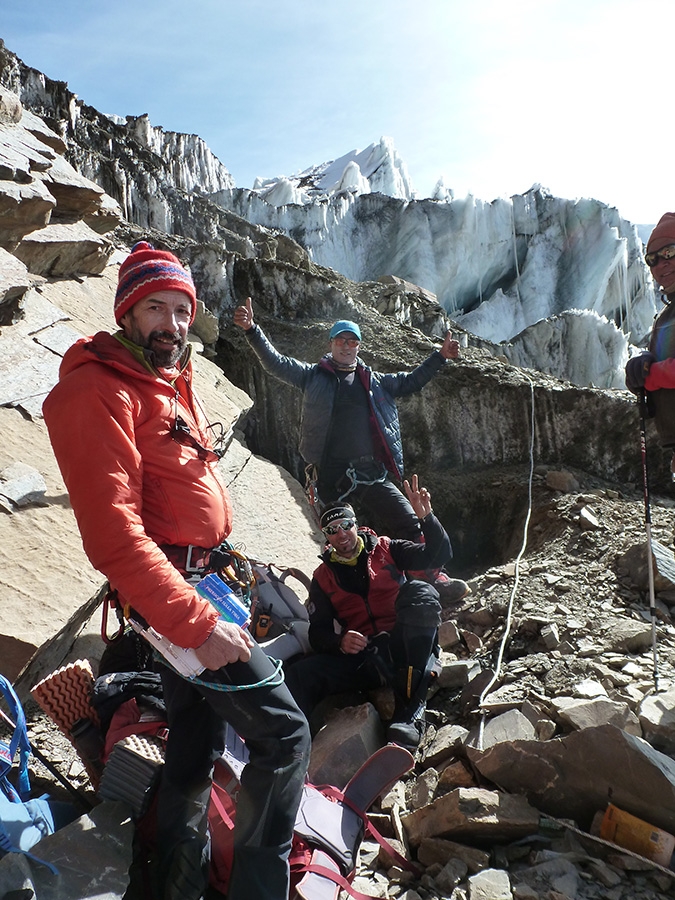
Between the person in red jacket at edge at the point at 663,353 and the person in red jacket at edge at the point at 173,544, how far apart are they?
2300 mm

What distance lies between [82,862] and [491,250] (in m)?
27.0

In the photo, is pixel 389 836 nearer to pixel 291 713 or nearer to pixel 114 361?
pixel 291 713

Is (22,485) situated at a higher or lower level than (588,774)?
higher

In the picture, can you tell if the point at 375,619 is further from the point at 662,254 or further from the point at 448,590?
the point at 662,254

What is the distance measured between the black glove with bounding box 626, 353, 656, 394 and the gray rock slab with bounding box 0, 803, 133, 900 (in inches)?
116

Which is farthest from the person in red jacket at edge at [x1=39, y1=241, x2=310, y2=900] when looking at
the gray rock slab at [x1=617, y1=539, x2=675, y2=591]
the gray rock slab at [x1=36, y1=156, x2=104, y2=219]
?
the gray rock slab at [x1=36, y1=156, x2=104, y2=219]

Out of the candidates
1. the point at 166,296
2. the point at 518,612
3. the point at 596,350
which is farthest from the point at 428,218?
the point at 166,296

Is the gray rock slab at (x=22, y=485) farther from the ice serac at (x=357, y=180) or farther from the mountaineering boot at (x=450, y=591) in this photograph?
the ice serac at (x=357, y=180)

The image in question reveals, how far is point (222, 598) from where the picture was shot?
1.86 m

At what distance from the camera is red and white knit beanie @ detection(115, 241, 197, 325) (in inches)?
76.4

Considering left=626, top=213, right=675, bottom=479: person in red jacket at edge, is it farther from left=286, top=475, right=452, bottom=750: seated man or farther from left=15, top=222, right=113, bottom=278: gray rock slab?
left=15, top=222, right=113, bottom=278: gray rock slab

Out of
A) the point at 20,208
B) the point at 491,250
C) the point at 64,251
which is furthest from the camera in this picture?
the point at 491,250

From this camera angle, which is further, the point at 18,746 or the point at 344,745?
the point at 344,745

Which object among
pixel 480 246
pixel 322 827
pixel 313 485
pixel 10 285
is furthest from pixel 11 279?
pixel 480 246
